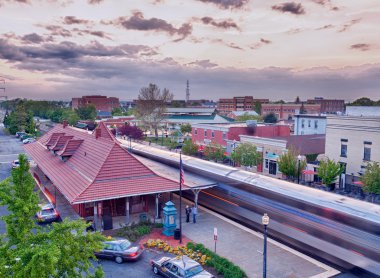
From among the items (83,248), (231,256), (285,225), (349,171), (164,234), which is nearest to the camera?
(83,248)

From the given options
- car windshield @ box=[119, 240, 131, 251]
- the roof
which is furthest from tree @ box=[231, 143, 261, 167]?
car windshield @ box=[119, 240, 131, 251]

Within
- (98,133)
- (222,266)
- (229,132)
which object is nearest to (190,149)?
(229,132)

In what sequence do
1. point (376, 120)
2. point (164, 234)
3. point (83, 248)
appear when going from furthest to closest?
point (376, 120), point (164, 234), point (83, 248)

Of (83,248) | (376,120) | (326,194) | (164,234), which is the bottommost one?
(164,234)

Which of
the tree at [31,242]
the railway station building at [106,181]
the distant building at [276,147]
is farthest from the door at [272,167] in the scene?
the tree at [31,242]

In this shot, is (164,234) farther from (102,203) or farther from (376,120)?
(376,120)

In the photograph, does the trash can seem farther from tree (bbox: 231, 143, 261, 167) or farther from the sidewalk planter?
tree (bbox: 231, 143, 261, 167)

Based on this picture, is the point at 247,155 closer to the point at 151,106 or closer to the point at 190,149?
the point at 190,149

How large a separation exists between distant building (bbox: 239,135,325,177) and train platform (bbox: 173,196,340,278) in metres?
22.7

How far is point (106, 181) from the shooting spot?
87.2ft

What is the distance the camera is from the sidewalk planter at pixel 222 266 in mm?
17969

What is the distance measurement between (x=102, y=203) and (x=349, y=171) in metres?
30.6

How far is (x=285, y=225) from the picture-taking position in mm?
26531

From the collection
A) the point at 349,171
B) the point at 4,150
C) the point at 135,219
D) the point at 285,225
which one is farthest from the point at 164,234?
the point at 4,150
